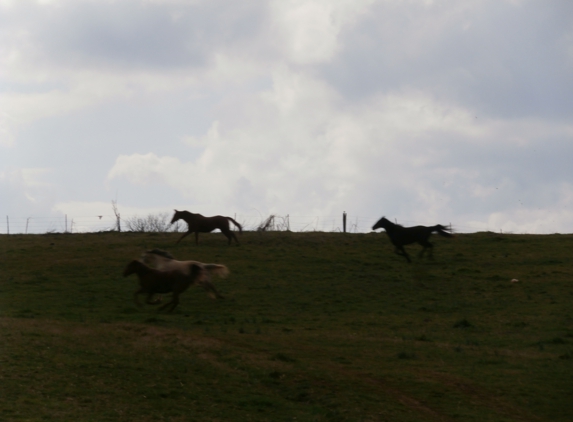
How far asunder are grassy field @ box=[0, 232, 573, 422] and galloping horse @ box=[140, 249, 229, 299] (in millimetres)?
597

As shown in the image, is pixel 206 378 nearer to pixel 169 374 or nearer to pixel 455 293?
pixel 169 374

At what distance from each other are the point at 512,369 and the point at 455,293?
8.43 m

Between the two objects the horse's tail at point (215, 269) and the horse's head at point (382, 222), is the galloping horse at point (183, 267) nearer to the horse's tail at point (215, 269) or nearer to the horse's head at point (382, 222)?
the horse's tail at point (215, 269)

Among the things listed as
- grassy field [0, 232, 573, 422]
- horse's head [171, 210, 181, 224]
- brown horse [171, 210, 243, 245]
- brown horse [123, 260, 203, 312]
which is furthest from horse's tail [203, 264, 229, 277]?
horse's head [171, 210, 181, 224]

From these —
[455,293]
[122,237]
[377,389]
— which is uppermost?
[122,237]

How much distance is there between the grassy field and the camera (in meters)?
11.5

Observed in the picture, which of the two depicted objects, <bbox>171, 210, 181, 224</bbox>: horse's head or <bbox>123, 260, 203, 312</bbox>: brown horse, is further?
<bbox>171, 210, 181, 224</bbox>: horse's head

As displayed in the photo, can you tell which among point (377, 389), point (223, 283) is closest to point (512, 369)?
point (377, 389)

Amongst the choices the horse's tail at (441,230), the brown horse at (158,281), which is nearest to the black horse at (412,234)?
the horse's tail at (441,230)

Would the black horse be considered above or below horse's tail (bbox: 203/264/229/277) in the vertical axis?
above

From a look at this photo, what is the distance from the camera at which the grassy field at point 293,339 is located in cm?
1153

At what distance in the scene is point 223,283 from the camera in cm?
2277

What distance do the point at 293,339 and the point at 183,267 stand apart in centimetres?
427

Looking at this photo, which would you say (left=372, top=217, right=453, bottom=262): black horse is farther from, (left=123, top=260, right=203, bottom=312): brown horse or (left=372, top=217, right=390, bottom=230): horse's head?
(left=123, top=260, right=203, bottom=312): brown horse
